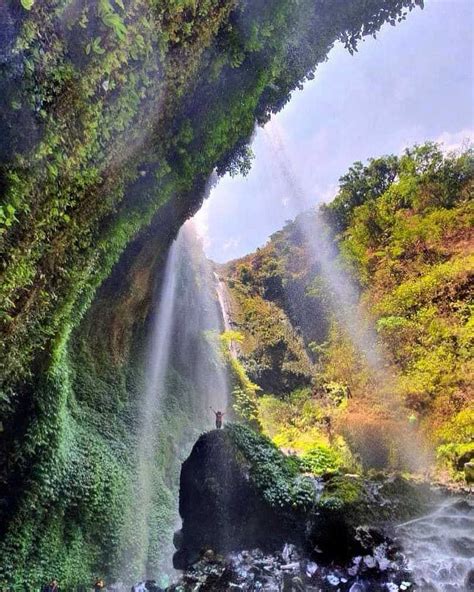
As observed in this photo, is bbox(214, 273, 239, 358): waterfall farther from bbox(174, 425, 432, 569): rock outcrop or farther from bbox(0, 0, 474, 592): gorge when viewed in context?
bbox(174, 425, 432, 569): rock outcrop

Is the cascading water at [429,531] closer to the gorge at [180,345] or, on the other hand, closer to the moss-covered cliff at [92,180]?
the gorge at [180,345]

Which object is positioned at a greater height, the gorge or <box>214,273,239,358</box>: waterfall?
<box>214,273,239,358</box>: waterfall

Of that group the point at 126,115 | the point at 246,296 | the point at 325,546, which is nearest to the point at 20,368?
the point at 126,115

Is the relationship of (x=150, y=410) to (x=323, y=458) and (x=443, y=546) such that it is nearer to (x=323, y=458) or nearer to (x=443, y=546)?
(x=323, y=458)

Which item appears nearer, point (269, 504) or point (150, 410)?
point (269, 504)

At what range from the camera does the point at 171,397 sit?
15156 millimetres

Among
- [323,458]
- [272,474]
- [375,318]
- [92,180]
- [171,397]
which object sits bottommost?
[272,474]

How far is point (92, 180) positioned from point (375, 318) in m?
15.8

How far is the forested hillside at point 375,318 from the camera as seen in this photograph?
14.4m

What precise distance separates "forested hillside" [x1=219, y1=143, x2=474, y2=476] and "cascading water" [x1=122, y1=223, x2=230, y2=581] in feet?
11.8

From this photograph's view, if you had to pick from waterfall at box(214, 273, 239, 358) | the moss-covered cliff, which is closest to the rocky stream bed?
the moss-covered cliff

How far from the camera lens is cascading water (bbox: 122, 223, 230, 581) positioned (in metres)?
10.9

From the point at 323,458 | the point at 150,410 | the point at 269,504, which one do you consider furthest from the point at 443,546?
the point at 150,410

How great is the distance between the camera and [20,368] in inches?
242
